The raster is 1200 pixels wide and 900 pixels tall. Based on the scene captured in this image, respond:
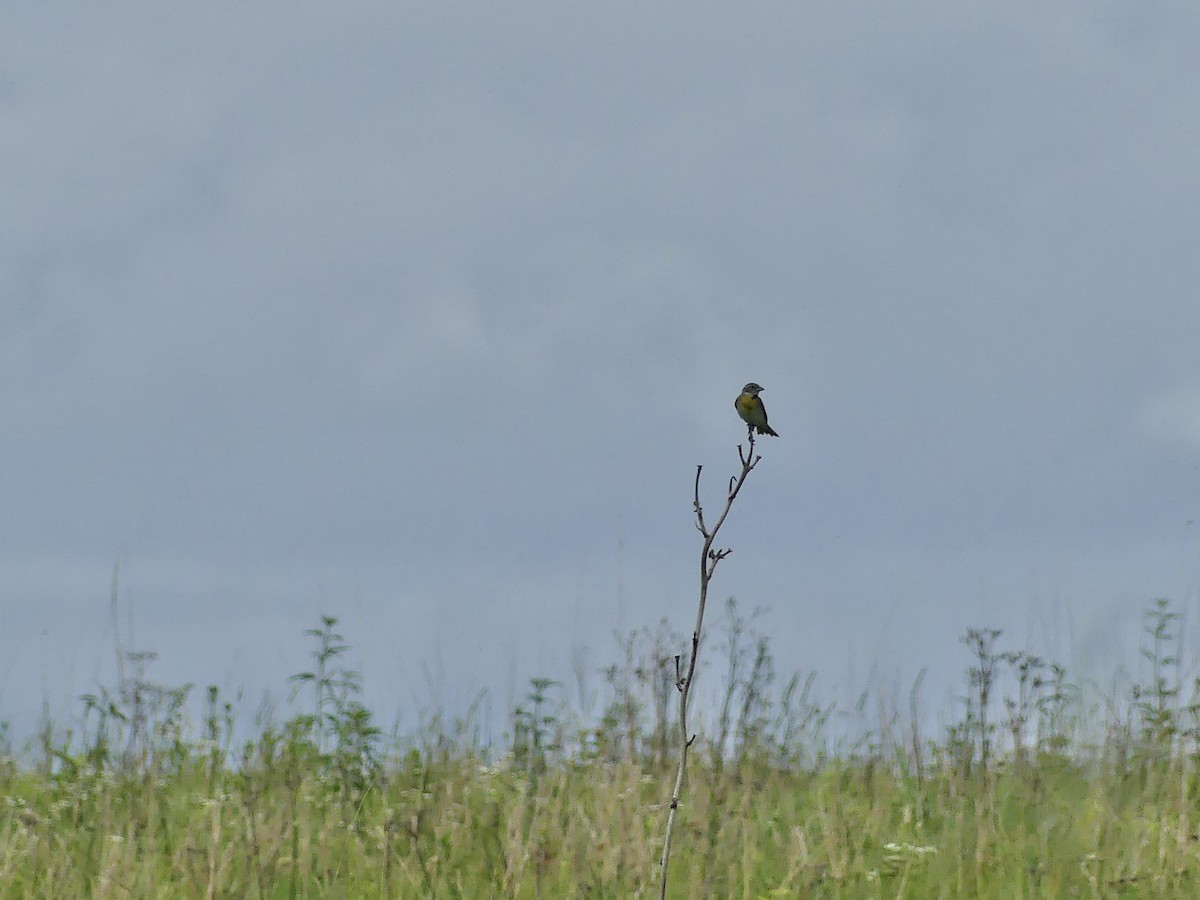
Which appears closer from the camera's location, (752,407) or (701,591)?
(701,591)

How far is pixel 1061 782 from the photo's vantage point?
6.10 metres

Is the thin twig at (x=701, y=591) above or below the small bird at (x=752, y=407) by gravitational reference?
below

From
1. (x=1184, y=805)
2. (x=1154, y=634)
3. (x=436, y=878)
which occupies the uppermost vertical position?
(x=1154, y=634)

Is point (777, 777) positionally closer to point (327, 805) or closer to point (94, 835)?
point (327, 805)

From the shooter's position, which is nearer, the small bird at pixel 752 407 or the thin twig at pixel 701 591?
the thin twig at pixel 701 591

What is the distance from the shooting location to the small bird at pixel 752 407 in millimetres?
3947

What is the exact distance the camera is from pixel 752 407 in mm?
4016

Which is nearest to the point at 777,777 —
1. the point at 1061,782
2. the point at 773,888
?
the point at 1061,782

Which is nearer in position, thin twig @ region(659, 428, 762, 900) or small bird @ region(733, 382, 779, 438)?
thin twig @ region(659, 428, 762, 900)

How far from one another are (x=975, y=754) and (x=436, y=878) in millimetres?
2997

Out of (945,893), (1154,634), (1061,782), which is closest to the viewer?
(945,893)

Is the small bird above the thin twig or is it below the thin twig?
above

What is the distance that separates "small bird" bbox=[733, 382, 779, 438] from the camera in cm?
395

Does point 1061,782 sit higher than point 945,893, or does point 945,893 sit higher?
point 1061,782
